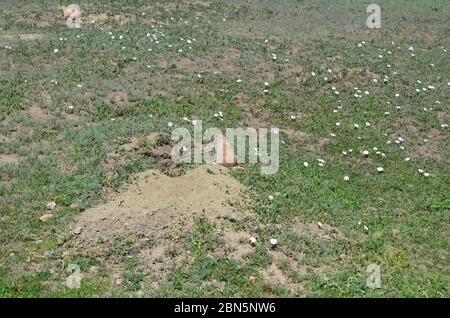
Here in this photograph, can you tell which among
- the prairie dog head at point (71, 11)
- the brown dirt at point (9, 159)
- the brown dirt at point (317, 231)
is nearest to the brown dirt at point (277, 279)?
the brown dirt at point (317, 231)

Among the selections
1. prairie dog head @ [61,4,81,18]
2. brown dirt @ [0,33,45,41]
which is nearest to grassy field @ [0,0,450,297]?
brown dirt @ [0,33,45,41]

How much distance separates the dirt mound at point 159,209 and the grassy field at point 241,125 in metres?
0.25

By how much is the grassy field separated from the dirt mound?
255mm

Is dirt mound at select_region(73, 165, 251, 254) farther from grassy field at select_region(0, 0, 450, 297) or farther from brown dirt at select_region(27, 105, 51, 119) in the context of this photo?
brown dirt at select_region(27, 105, 51, 119)

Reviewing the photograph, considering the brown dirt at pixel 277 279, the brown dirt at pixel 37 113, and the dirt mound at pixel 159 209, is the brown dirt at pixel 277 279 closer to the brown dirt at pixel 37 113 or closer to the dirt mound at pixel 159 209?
the dirt mound at pixel 159 209

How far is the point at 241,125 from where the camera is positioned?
14.8 m

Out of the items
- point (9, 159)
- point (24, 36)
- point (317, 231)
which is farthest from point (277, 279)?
→ point (24, 36)

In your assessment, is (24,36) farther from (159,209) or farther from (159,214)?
(159,214)

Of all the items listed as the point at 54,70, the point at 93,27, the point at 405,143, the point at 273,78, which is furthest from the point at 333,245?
the point at 93,27

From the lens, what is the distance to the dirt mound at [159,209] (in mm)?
9672

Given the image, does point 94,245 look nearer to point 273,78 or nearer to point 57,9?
point 273,78

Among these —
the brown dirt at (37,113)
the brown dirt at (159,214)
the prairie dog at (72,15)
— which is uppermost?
the prairie dog at (72,15)

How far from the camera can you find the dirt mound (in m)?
9.67

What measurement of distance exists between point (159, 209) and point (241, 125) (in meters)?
5.39
